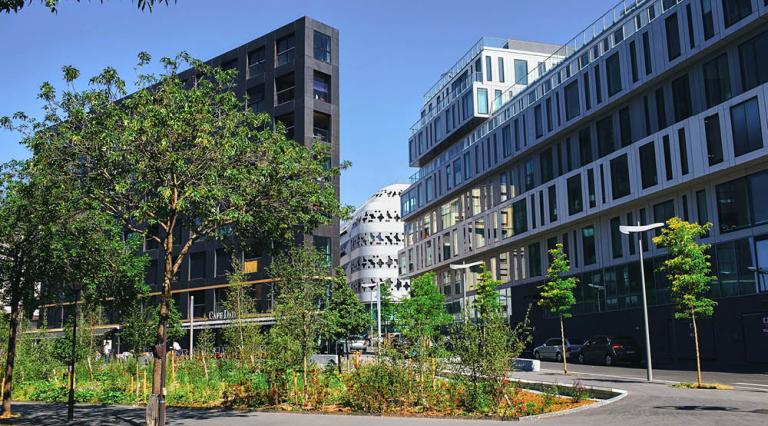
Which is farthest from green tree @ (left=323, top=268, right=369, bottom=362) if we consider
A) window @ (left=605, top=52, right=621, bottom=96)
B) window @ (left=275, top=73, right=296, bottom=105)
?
window @ (left=275, top=73, right=296, bottom=105)

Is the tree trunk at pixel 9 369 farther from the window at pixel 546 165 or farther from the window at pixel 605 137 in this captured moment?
the window at pixel 546 165

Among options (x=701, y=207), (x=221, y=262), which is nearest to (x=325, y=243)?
(x=221, y=262)

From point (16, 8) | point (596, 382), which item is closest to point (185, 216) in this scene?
point (16, 8)

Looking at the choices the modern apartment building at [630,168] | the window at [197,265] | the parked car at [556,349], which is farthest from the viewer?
the window at [197,265]

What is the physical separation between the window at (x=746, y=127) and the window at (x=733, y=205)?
197cm

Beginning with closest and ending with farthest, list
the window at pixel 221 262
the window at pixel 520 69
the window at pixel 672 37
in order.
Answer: the window at pixel 672 37
the window at pixel 221 262
the window at pixel 520 69

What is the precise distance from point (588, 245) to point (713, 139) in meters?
13.7

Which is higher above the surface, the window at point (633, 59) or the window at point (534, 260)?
the window at point (633, 59)

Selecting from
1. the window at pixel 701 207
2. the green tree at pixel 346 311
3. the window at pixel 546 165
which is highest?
the window at pixel 546 165

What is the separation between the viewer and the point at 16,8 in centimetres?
834

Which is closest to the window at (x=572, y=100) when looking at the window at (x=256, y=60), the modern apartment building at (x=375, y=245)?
the window at (x=256, y=60)

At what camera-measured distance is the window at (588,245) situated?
4684 cm

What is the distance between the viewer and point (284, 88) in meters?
56.8

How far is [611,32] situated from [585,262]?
15.4m
